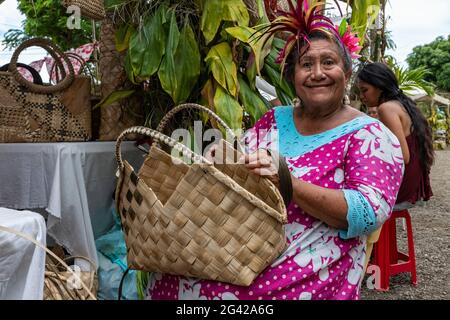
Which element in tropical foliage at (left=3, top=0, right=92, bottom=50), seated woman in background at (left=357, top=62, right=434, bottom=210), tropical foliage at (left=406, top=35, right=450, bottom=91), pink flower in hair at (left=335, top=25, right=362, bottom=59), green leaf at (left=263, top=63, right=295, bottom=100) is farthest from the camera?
tropical foliage at (left=406, top=35, right=450, bottom=91)

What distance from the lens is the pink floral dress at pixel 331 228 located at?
44.4 inches

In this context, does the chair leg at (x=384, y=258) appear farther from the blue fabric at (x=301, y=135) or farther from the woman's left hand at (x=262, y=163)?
the woman's left hand at (x=262, y=163)

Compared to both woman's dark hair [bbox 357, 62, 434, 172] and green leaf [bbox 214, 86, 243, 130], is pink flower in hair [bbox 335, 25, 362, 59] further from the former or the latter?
woman's dark hair [bbox 357, 62, 434, 172]

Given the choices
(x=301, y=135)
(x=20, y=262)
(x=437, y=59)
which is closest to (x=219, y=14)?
(x=301, y=135)

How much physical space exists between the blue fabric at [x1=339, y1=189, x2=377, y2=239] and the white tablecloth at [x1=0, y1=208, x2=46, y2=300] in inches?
28.0

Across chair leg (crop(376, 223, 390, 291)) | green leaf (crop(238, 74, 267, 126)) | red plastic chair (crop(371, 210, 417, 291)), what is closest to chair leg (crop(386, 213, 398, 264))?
red plastic chair (crop(371, 210, 417, 291))

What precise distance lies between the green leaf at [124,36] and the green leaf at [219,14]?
0.38 metres

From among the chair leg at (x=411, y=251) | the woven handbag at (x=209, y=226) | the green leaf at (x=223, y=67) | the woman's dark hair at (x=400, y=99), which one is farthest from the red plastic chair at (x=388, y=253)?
the woven handbag at (x=209, y=226)

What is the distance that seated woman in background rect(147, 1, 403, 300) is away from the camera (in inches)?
44.3

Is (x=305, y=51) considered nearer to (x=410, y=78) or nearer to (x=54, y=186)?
(x=54, y=186)
